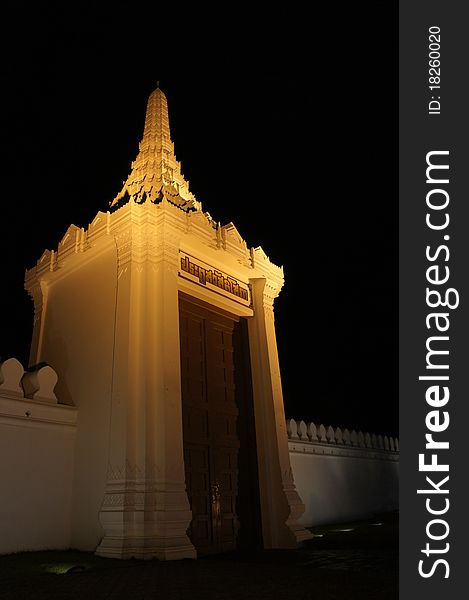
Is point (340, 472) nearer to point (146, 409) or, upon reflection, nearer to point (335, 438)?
point (335, 438)

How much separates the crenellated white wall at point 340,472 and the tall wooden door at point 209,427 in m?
4.32

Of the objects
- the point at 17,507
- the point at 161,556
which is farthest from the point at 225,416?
the point at 17,507

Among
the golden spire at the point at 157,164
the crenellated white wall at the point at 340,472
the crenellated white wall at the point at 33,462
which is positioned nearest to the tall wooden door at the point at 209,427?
the crenellated white wall at the point at 33,462

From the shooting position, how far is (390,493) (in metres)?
19.7

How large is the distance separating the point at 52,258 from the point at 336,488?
11465 mm

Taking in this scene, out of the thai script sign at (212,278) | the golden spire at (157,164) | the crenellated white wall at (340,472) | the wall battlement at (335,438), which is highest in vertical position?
the golden spire at (157,164)

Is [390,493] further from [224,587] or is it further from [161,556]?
[224,587]

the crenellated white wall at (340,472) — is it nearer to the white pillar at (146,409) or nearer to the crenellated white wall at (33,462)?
the white pillar at (146,409)

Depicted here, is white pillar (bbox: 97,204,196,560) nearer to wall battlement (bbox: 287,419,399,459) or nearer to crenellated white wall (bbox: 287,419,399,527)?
crenellated white wall (bbox: 287,419,399,527)

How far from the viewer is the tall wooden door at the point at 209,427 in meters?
9.49

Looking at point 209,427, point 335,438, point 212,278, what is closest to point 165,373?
point 209,427

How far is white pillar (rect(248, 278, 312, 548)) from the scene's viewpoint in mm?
10352

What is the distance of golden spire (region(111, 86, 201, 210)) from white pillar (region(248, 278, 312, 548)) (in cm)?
312

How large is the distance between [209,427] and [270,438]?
167 cm
